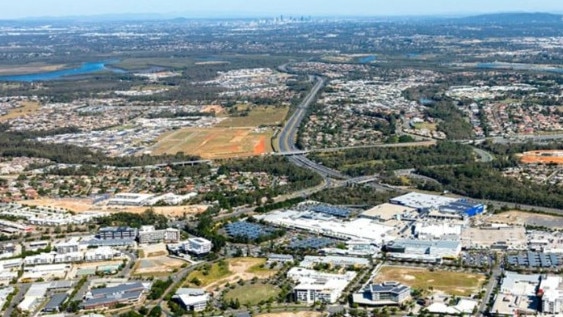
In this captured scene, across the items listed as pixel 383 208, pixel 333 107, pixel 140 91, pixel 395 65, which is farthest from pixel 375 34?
pixel 383 208

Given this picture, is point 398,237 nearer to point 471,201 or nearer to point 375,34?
point 471,201

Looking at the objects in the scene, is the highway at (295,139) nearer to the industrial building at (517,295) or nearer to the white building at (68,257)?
the white building at (68,257)

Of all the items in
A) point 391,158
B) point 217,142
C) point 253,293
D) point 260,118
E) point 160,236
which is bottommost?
point 260,118

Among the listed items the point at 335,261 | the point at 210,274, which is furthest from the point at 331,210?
the point at 210,274

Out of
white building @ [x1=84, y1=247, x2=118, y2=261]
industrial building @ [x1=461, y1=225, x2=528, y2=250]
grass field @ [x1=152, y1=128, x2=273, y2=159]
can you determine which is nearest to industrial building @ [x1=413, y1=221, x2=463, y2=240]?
industrial building @ [x1=461, y1=225, x2=528, y2=250]

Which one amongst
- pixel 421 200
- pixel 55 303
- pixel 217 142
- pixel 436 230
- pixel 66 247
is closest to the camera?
pixel 55 303

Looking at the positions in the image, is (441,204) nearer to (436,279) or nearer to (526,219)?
(526,219)
